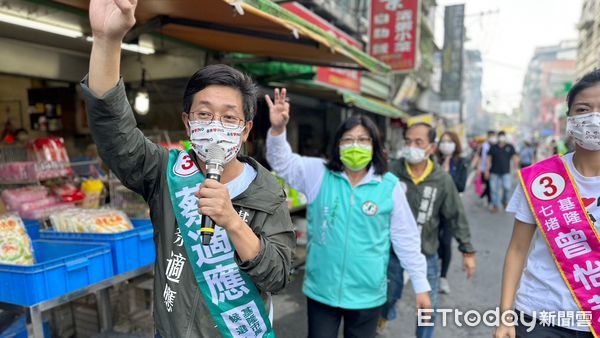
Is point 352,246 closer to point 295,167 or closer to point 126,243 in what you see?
point 295,167

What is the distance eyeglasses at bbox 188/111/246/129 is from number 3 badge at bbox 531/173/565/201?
1.58 meters

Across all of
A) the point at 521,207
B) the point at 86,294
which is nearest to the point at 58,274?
the point at 86,294

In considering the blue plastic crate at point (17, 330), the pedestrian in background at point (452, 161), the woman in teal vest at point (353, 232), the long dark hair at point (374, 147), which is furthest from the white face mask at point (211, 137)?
the pedestrian in background at point (452, 161)

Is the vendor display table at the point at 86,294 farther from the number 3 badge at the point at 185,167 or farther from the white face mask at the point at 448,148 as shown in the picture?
the white face mask at the point at 448,148

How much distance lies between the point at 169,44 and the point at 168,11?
1.78 m

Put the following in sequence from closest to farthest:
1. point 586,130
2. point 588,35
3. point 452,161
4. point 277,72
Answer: point 586,130 < point 452,161 < point 277,72 < point 588,35

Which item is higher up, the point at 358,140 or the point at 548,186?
the point at 358,140

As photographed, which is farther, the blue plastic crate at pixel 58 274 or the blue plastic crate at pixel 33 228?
the blue plastic crate at pixel 33 228

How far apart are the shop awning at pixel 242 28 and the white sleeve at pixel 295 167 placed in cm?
94

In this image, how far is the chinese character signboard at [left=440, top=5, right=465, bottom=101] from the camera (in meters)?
16.5

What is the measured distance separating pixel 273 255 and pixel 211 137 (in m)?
0.46

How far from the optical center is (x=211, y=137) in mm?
A: 1362

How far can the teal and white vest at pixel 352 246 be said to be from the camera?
7.95 feet

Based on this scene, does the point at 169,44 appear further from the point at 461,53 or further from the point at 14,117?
the point at 461,53
